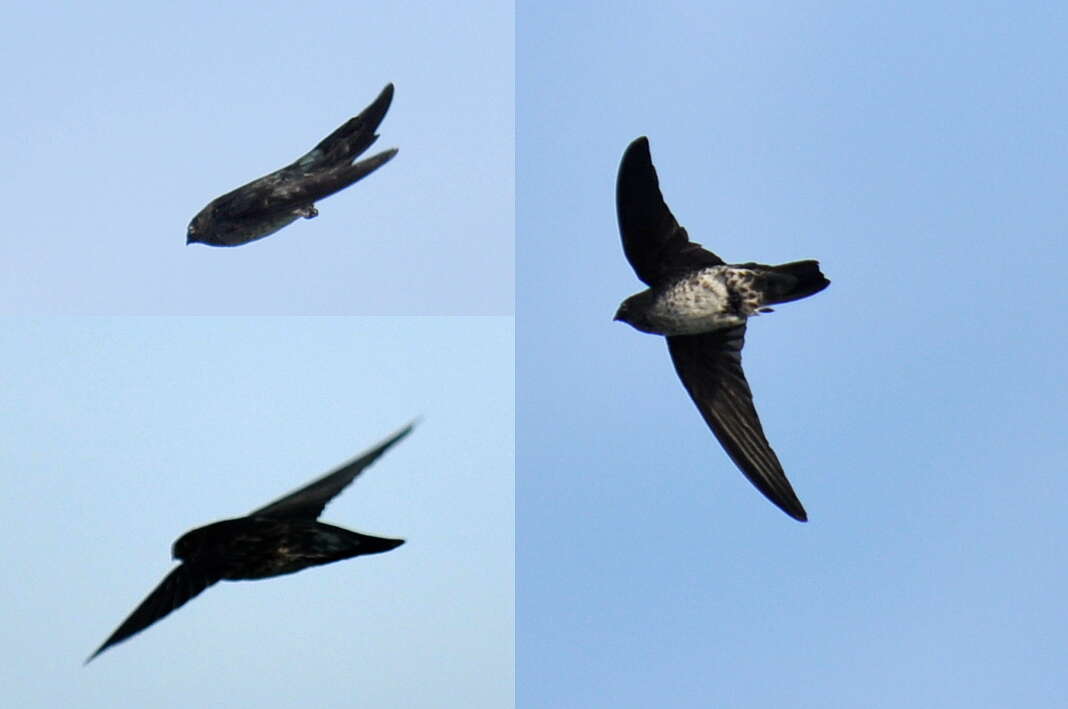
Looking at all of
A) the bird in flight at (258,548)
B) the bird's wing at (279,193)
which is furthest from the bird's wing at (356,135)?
the bird in flight at (258,548)

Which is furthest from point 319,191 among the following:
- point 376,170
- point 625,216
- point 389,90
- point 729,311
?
point 729,311

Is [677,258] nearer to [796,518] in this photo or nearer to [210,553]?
[796,518]

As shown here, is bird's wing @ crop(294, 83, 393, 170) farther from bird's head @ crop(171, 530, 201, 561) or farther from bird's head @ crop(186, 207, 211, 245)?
bird's head @ crop(171, 530, 201, 561)

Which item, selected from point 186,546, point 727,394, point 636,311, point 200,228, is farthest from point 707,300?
point 186,546

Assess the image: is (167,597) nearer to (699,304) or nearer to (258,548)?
(258,548)

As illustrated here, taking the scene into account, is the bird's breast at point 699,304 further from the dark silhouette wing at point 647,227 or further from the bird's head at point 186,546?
the bird's head at point 186,546

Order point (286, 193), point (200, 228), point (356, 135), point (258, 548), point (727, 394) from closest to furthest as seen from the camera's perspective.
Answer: point (258, 548) → point (286, 193) → point (727, 394) → point (356, 135) → point (200, 228)
